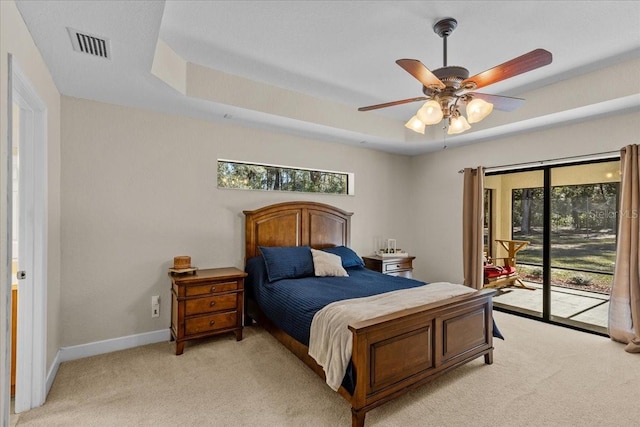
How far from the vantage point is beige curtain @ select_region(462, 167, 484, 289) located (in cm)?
438

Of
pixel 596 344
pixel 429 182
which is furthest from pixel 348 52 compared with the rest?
pixel 596 344

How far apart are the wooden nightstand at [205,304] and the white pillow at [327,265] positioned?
2.64 ft

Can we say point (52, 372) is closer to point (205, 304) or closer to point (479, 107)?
point (205, 304)

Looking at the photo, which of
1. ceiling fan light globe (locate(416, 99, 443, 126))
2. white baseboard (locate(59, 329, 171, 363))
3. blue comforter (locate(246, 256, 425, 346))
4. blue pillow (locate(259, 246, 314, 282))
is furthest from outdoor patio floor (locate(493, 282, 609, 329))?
white baseboard (locate(59, 329, 171, 363))

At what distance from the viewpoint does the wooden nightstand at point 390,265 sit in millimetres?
4479

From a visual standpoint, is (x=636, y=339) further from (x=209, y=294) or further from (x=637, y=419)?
(x=209, y=294)

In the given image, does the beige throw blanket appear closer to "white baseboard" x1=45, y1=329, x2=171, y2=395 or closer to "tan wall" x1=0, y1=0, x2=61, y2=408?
"tan wall" x1=0, y1=0, x2=61, y2=408

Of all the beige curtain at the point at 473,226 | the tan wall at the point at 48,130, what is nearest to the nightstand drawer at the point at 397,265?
the beige curtain at the point at 473,226

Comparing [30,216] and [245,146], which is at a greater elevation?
[245,146]

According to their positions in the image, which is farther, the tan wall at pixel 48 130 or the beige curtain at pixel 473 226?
the beige curtain at pixel 473 226

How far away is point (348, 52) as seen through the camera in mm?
2662

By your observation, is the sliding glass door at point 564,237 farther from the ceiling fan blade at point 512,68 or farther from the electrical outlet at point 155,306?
the electrical outlet at point 155,306

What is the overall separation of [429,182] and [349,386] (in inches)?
155

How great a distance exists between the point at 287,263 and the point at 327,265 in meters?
0.46
